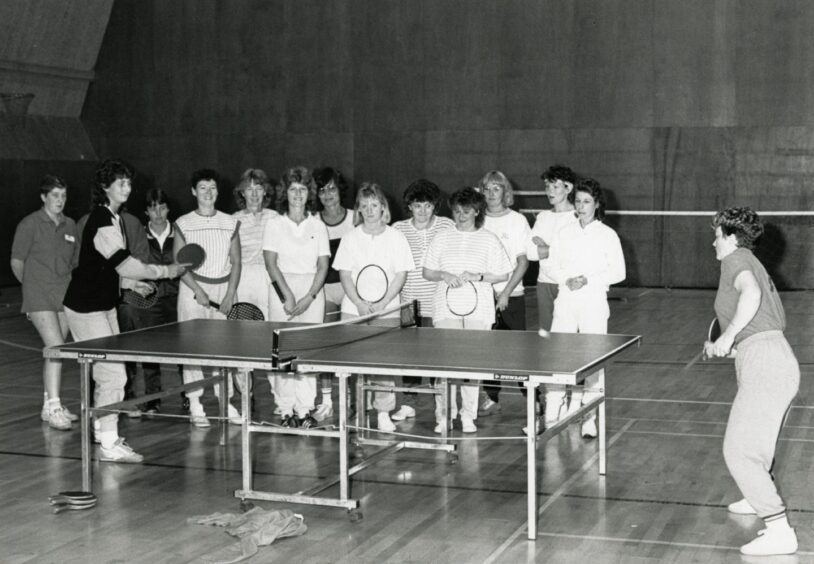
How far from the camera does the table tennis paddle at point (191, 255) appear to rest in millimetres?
8328

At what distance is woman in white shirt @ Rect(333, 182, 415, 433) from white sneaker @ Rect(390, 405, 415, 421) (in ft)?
1.33

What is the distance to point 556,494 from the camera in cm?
649

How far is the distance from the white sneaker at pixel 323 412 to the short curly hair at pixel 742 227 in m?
3.87

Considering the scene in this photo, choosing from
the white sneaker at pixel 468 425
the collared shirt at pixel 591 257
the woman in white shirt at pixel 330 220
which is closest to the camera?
the collared shirt at pixel 591 257

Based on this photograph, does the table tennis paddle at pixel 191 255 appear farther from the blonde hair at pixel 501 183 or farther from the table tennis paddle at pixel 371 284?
the blonde hair at pixel 501 183

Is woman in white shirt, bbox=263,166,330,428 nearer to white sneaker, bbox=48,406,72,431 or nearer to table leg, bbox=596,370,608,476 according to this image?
white sneaker, bbox=48,406,72,431

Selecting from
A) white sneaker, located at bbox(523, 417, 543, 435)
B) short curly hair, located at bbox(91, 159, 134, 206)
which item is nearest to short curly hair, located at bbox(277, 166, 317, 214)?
short curly hair, located at bbox(91, 159, 134, 206)

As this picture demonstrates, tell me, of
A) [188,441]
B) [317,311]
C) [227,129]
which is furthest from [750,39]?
[188,441]

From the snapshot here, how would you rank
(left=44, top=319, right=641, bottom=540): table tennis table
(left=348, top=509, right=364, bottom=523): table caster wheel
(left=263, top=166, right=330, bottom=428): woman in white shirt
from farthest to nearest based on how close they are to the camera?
1. (left=263, top=166, right=330, bottom=428): woman in white shirt
2. (left=348, top=509, right=364, bottom=523): table caster wheel
3. (left=44, top=319, right=641, bottom=540): table tennis table

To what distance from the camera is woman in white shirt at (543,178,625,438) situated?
305 inches

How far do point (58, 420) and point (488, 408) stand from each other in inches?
127

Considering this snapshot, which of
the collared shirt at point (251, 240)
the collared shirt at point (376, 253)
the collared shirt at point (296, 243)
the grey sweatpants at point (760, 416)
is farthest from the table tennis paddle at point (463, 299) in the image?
the grey sweatpants at point (760, 416)

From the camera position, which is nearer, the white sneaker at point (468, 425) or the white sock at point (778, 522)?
the white sock at point (778, 522)

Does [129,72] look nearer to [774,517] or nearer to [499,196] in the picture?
[499,196]
